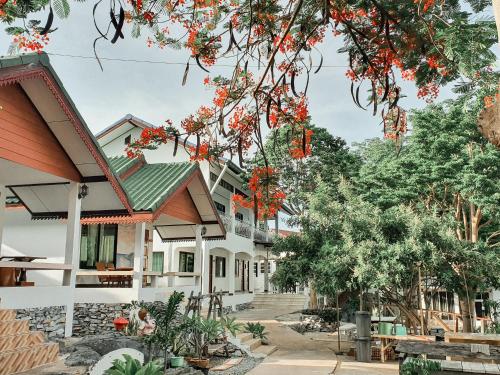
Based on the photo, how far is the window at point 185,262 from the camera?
23.2 metres

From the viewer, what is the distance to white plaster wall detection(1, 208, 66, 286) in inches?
545

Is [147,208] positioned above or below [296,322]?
above

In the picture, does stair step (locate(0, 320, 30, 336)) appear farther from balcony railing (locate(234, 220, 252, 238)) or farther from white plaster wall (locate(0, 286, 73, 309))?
balcony railing (locate(234, 220, 252, 238))

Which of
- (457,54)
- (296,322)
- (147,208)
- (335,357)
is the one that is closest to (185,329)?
(147,208)

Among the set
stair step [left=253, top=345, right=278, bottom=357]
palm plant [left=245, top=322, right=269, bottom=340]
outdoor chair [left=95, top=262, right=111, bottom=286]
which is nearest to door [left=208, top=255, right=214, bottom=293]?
palm plant [left=245, top=322, right=269, bottom=340]

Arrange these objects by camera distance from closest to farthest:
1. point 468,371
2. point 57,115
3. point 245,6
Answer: point 245,6 → point 468,371 → point 57,115

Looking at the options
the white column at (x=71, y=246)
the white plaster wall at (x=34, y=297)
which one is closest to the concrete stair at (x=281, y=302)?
the white column at (x=71, y=246)

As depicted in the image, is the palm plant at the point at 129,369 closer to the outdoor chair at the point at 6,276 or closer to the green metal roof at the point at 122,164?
the outdoor chair at the point at 6,276

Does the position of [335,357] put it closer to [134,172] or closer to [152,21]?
[134,172]

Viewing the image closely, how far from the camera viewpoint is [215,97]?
6219 mm

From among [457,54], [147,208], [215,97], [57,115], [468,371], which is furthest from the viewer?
[147,208]

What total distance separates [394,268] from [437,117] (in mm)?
8755

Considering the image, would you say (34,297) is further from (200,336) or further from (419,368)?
(419,368)

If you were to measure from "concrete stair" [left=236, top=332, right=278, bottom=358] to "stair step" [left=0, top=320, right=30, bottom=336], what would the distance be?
696cm
